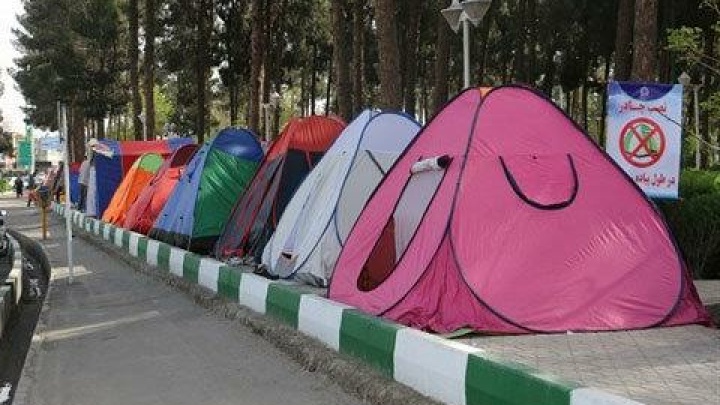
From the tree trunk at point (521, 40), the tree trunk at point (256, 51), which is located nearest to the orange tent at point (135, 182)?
the tree trunk at point (256, 51)

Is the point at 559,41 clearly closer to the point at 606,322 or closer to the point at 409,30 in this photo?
the point at 409,30

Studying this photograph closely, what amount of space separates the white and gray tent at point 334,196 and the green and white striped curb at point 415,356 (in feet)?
2.26

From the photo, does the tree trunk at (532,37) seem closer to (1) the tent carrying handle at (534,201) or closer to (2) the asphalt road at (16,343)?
(2) the asphalt road at (16,343)

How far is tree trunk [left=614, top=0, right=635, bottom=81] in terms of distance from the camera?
21.9m

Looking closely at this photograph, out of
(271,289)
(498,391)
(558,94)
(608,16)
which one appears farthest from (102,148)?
(558,94)

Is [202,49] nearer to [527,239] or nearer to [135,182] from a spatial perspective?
[135,182]

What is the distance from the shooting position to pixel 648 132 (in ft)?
34.3

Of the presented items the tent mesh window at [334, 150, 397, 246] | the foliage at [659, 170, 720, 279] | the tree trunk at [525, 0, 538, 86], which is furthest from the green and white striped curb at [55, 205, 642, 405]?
the tree trunk at [525, 0, 538, 86]

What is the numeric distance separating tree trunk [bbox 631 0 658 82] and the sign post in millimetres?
3961

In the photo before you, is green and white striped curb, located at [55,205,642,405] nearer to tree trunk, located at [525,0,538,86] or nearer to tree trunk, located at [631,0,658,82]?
tree trunk, located at [631,0,658,82]

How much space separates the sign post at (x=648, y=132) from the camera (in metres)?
10.3

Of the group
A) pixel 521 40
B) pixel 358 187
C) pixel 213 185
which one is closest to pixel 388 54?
pixel 213 185

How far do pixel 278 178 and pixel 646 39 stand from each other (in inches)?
247

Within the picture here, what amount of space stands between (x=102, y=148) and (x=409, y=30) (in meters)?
17.5
